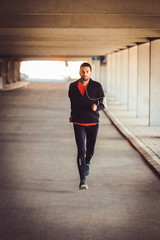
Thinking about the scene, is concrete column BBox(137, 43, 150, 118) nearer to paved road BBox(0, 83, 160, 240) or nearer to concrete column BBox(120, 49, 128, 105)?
paved road BBox(0, 83, 160, 240)

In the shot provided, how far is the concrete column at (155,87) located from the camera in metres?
16.0

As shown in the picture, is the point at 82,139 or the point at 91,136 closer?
the point at 82,139

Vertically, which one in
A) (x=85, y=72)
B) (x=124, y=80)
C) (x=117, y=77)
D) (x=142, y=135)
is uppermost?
(x=85, y=72)

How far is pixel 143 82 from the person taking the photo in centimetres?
1945

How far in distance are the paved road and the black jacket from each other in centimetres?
111

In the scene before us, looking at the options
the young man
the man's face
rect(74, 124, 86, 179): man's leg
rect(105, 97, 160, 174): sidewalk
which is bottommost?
rect(105, 97, 160, 174): sidewalk

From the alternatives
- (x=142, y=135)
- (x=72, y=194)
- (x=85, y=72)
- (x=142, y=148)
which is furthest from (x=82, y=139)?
(x=142, y=135)

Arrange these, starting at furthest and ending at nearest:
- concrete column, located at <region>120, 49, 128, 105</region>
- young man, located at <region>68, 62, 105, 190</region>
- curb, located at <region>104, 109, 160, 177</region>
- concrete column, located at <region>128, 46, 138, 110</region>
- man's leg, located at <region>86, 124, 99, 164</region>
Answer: concrete column, located at <region>120, 49, 128, 105</region> < concrete column, located at <region>128, 46, 138, 110</region> < curb, located at <region>104, 109, 160, 177</region> < man's leg, located at <region>86, 124, 99, 164</region> < young man, located at <region>68, 62, 105, 190</region>

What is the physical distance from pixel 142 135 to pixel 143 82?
6262 millimetres

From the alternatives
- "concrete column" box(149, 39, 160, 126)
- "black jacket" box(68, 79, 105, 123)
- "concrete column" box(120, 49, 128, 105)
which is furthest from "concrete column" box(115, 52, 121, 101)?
"black jacket" box(68, 79, 105, 123)

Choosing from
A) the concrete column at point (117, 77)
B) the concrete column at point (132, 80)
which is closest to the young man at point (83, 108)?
the concrete column at point (132, 80)

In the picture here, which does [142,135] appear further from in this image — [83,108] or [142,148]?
[83,108]

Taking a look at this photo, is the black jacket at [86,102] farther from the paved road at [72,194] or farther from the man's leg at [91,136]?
the paved road at [72,194]

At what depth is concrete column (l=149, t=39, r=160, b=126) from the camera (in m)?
16.0
